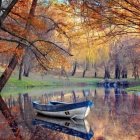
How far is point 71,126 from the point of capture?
18.6 meters

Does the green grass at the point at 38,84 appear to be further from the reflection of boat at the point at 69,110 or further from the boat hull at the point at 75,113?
the boat hull at the point at 75,113

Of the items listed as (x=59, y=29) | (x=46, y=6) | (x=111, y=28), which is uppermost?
(x=46, y=6)

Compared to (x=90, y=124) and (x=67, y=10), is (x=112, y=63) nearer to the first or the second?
(x=90, y=124)

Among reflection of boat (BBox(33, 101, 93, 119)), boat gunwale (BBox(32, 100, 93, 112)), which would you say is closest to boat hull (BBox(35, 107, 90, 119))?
reflection of boat (BBox(33, 101, 93, 119))

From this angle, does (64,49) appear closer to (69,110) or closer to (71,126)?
(69,110)

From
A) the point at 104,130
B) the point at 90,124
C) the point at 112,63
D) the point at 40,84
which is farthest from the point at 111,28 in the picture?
the point at 112,63

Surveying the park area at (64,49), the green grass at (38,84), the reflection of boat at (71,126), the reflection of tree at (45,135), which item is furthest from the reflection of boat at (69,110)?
the green grass at (38,84)

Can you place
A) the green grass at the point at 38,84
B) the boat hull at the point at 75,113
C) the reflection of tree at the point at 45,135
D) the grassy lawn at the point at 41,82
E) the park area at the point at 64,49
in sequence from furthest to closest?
the grassy lawn at the point at 41,82
the green grass at the point at 38,84
the boat hull at the point at 75,113
the reflection of tree at the point at 45,135
the park area at the point at 64,49

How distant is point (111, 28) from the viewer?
32.6 ft

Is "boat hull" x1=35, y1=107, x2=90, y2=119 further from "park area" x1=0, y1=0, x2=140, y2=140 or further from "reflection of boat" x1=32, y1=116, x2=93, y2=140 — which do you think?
"reflection of boat" x1=32, y1=116, x2=93, y2=140

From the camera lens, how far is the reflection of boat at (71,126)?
15.9 meters

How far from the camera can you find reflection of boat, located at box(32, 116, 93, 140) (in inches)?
624

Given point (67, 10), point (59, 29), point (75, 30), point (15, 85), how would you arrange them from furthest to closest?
point (15, 85), point (59, 29), point (75, 30), point (67, 10)

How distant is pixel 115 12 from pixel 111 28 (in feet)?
4.67
